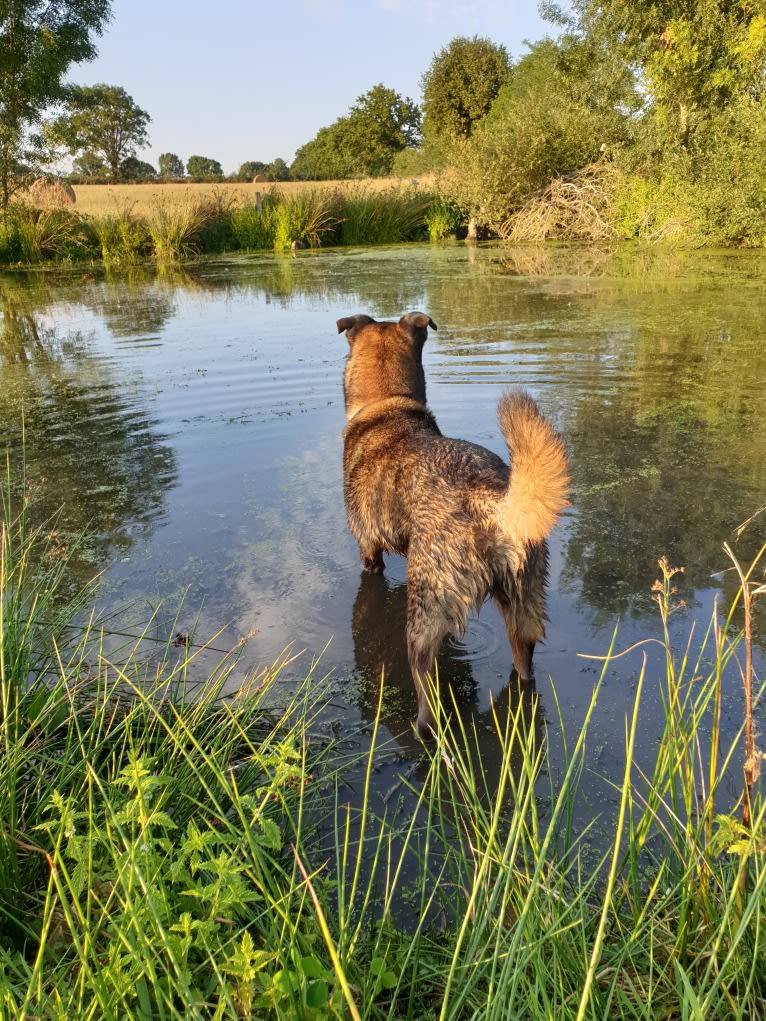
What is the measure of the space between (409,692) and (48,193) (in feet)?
104

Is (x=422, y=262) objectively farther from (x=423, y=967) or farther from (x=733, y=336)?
(x=423, y=967)

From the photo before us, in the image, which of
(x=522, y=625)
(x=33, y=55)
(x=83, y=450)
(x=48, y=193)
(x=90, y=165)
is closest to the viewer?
(x=522, y=625)

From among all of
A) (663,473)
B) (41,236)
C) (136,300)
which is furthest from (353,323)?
(41,236)

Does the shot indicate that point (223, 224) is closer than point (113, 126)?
Yes

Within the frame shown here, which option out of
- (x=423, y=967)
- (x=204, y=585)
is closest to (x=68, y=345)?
(x=204, y=585)

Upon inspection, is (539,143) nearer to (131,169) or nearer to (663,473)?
(663,473)

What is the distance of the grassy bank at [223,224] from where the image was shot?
88.0 feet

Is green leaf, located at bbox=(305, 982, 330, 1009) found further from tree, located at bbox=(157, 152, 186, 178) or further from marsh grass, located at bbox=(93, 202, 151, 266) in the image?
tree, located at bbox=(157, 152, 186, 178)

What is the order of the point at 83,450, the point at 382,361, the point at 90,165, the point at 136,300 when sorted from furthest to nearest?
1. the point at 90,165
2. the point at 136,300
3. the point at 83,450
4. the point at 382,361

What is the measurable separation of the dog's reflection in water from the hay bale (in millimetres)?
30024

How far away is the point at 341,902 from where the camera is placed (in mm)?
1608

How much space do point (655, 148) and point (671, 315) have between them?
45.9 feet

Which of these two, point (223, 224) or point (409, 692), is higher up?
point (223, 224)

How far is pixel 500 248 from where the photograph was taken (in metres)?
27.3
